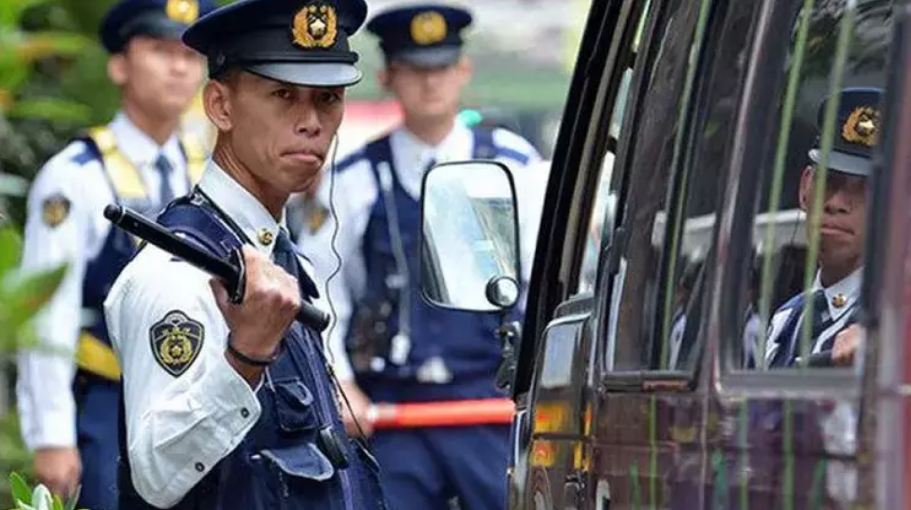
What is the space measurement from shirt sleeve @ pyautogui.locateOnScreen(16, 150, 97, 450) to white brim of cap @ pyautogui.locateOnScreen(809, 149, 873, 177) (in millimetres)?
3864

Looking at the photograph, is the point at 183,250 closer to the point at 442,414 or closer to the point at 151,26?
the point at 151,26

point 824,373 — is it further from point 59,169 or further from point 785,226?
point 59,169

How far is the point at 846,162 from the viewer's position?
484 cm

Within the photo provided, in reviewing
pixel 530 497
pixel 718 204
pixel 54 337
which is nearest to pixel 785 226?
pixel 718 204

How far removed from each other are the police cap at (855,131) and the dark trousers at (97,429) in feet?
11.4

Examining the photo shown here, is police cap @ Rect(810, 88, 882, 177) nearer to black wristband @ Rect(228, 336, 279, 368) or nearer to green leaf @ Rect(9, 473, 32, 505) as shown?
black wristband @ Rect(228, 336, 279, 368)

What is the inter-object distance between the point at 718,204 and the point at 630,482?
19.1 inches

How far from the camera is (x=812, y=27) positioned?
430cm

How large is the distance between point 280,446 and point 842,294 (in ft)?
3.49

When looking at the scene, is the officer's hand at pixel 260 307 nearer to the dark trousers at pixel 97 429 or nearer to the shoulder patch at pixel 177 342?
the shoulder patch at pixel 177 342

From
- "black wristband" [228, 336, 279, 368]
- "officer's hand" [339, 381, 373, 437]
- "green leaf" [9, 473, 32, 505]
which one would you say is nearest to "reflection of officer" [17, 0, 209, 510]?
"officer's hand" [339, 381, 373, 437]

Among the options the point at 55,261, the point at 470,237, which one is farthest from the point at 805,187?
the point at 55,261

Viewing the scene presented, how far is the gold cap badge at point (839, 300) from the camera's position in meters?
4.71

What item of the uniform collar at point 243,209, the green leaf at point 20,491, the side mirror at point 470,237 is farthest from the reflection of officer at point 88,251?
the uniform collar at point 243,209
